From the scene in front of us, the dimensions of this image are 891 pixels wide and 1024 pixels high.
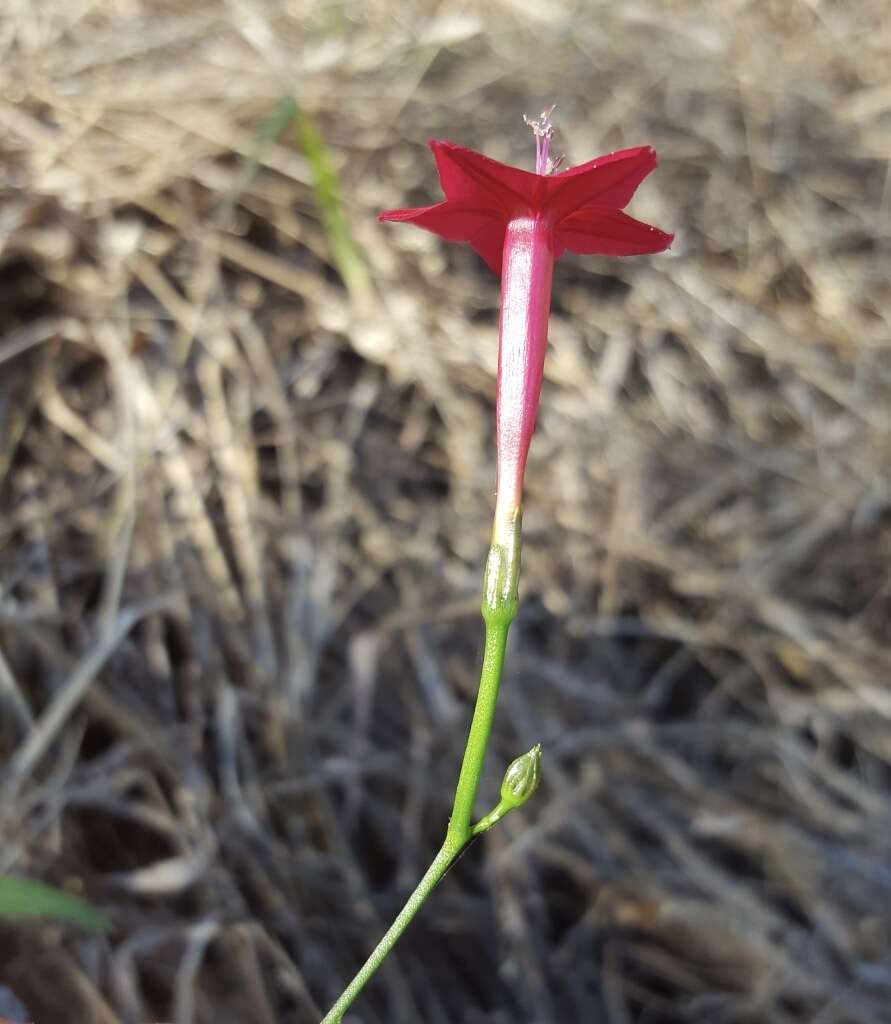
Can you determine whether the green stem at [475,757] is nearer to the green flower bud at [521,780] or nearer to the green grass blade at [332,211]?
the green flower bud at [521,780]

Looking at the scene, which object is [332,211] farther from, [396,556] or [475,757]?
[475,757]

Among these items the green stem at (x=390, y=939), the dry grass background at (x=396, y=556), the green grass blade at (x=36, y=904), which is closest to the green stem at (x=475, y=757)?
the green stem at (x=390, y=939)

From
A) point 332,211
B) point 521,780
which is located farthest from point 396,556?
point 521,780

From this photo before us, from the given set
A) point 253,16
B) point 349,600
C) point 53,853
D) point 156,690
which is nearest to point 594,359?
point 349,600

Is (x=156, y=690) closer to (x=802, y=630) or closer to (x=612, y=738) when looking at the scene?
(x=612, y=738)

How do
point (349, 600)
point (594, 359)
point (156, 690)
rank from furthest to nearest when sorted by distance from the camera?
point (594, 359) < point (349, 600) < point (156, 690)

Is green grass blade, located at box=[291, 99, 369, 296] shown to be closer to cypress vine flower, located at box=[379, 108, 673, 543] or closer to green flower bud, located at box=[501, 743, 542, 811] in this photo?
cypress vine flower, located at box=[379, 108, 673, 543]

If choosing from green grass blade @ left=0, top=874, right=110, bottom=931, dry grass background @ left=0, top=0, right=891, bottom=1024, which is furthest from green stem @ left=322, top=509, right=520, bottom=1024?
dry grass background @ left=0, top=0, right=891, bottom=1024

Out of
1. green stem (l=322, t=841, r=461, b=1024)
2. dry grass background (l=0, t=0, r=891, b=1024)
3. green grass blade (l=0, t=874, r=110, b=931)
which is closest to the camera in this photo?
green stem (l=322, t=841, r=461, b=1024)
